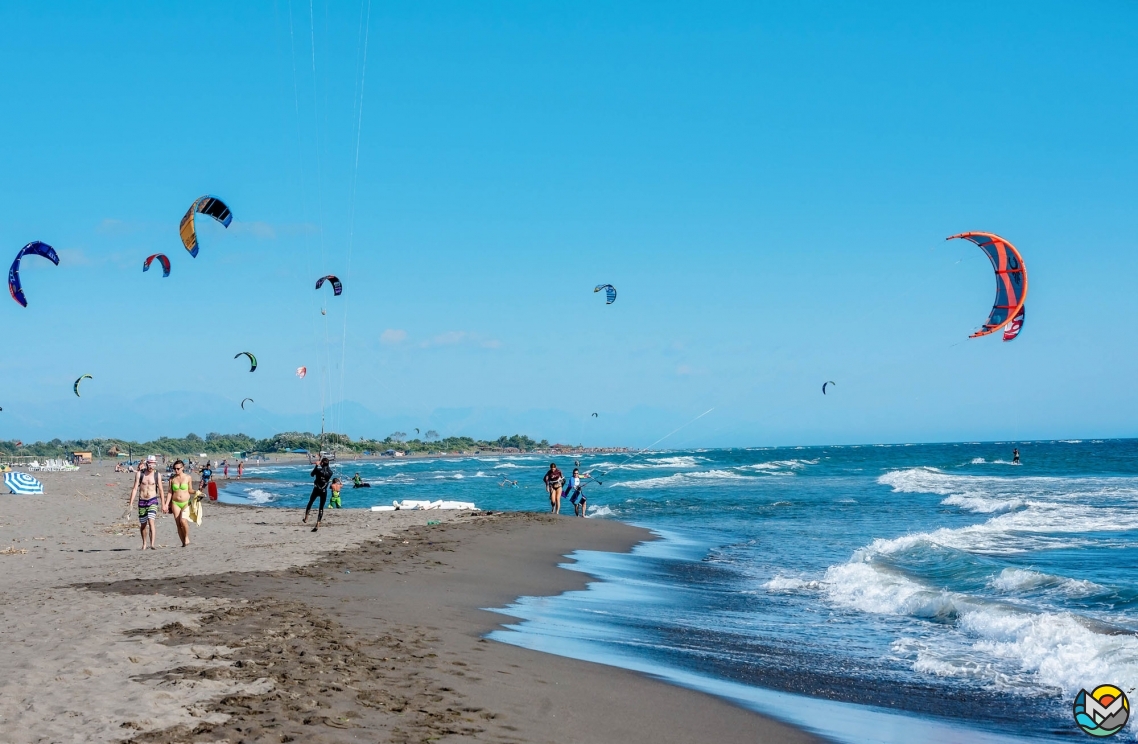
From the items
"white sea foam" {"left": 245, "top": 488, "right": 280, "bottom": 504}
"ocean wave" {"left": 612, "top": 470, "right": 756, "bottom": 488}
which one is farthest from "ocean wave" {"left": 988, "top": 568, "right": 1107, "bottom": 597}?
"ocean wave" {"left": 612, "top": 470, "right": 756, "bottom": 488}

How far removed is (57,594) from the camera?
26.6 ft

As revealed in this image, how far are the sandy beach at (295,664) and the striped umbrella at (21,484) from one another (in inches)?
747

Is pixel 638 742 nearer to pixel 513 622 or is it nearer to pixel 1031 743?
pixel 1031 743

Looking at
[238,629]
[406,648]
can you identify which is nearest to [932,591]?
[406,648]

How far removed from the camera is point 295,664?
5469 mm

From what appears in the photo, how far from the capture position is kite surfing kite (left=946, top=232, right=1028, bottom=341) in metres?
16.5

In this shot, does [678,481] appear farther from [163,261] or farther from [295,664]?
[295,664]

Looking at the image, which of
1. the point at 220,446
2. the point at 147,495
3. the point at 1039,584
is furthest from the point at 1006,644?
the point at 220,446

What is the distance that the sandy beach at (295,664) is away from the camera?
439cm

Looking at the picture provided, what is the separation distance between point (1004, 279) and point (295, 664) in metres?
15.8

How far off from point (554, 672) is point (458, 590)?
13.3 ft

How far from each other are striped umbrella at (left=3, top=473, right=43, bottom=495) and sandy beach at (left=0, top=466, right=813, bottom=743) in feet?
62.3

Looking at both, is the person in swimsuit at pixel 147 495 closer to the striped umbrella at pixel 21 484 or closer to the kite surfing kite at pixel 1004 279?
the kite surfing kite at pixel 1004 279

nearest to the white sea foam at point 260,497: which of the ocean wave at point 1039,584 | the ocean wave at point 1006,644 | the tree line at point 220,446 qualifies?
the ocean wave at point 1006,644
